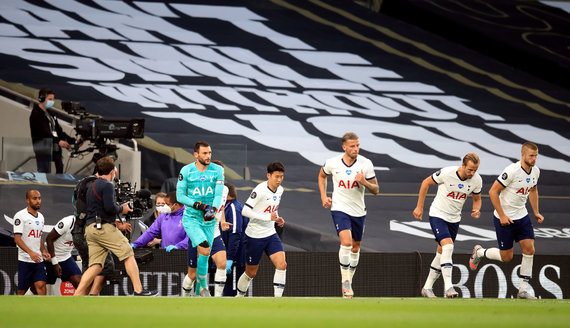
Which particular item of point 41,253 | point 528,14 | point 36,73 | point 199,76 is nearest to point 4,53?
point 36,73

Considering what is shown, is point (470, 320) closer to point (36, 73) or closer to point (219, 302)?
point (219, 302)

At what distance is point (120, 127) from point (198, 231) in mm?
4523

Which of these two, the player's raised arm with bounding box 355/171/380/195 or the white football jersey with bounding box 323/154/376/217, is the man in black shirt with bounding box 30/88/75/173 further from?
the player's raised arm with bounding box 355/171/380/195

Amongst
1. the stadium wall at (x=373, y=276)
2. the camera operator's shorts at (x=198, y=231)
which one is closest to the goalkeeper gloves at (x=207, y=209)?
the camera operator's shorts at (x=198, y=231)

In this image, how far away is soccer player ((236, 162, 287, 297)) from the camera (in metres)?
11.2

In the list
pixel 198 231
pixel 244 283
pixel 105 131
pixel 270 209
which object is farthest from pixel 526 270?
pixel 105 131

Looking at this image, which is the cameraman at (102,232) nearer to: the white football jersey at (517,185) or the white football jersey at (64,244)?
the white football jersey at (64,244)

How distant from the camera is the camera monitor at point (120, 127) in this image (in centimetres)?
1441

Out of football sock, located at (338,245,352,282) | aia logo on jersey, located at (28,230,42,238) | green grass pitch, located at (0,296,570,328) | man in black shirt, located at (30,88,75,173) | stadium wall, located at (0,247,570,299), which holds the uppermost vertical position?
man in black shirt, located at (30,88,75,173)

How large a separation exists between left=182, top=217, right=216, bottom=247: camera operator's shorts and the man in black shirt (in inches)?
215

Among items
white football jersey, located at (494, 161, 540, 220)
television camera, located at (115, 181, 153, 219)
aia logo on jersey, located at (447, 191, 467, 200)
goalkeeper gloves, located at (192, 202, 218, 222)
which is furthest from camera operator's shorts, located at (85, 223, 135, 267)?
white football jersey, located at (494, 161, 540, 220)

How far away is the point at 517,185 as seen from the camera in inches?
455

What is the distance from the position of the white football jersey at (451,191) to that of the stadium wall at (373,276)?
1.80 metres

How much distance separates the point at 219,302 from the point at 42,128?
30.0ft
